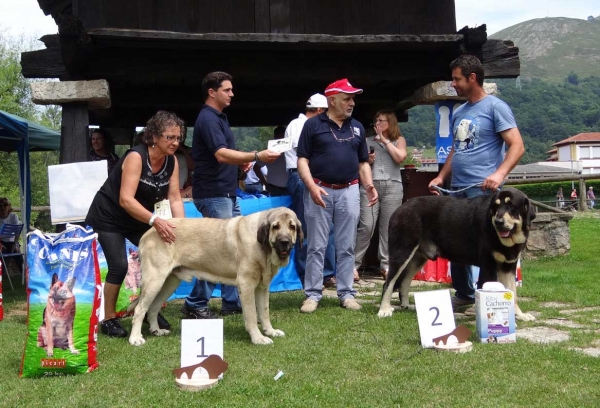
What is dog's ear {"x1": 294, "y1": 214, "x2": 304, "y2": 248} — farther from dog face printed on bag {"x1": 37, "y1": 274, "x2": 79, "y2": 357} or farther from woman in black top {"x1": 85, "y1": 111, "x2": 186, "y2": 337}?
dog face printed on bag {"x1": 37, "y1": 274, "x2": 79, "y2": 357}

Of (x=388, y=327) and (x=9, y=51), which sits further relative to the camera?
(x=9, y=51)

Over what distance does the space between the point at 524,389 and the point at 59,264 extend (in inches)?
119

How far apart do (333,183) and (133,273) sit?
2.30m

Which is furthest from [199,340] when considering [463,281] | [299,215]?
[299,215]

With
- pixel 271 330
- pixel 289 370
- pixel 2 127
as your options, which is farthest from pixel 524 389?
pixel 2 127

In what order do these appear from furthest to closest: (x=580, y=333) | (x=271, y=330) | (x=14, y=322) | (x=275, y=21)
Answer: (x=275, y=21), (x=14, y=322), (x=271, y=330), (x=580, y=333)

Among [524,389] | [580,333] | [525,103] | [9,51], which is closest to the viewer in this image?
[524,389]

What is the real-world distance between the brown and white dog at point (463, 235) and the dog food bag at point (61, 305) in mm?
Result: 2593

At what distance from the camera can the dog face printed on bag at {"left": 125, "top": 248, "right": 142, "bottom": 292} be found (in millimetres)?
6477

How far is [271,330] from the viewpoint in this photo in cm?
511

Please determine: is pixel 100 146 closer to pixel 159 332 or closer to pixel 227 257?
pixel 159 332

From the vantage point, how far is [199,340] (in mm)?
3957

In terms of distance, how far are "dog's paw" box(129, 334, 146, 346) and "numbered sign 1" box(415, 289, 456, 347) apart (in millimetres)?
2154

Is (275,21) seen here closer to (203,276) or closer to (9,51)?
(203,276)
